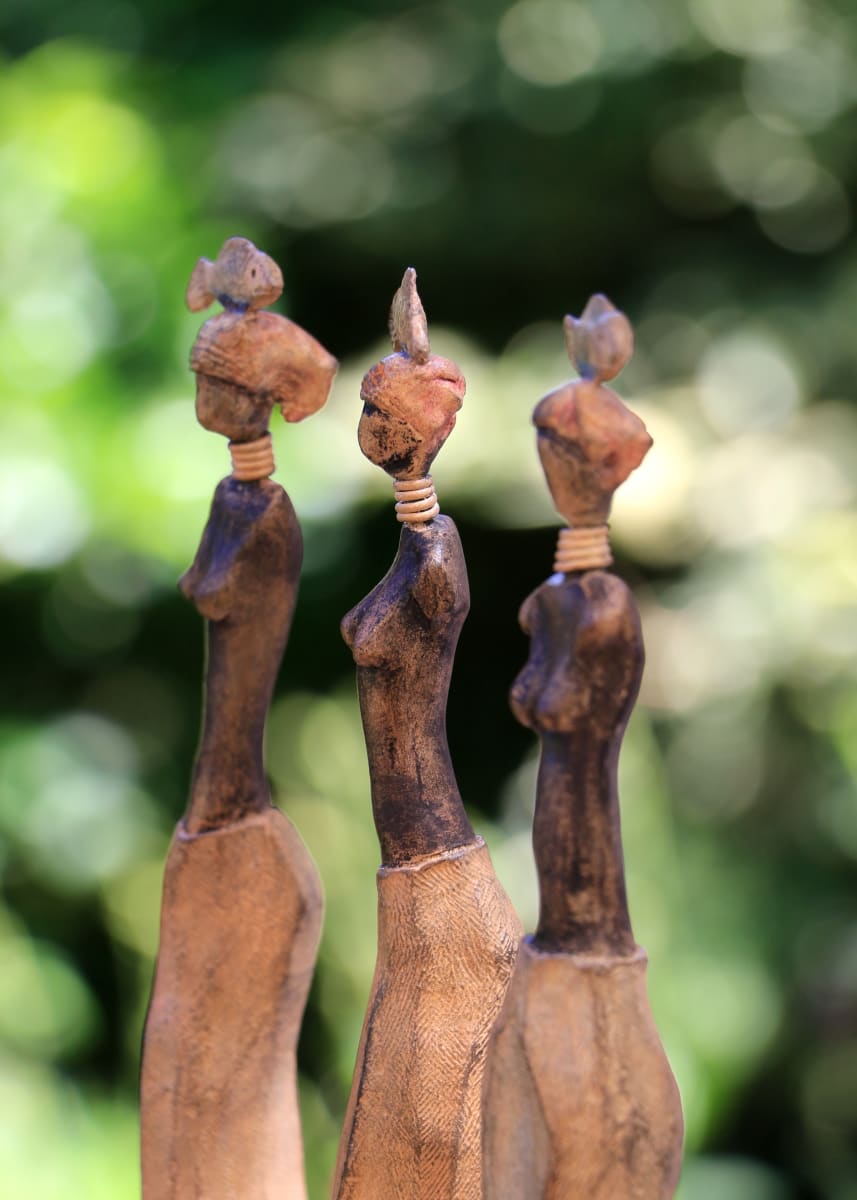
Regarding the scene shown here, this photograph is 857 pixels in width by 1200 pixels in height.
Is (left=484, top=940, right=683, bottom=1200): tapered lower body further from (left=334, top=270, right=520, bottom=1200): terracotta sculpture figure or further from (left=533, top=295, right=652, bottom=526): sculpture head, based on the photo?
(left=533, top=295, right=652, bottom=526): sculpture head

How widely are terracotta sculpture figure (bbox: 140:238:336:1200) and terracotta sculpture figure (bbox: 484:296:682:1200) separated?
24 cm

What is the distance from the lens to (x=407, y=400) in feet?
2.53

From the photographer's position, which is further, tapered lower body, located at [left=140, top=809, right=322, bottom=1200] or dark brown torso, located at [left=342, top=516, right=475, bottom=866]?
tapered lower body, located at [left=140, top=809, right=322, bottom=1200]

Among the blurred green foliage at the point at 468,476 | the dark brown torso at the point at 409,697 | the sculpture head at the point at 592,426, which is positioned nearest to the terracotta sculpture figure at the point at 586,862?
the sculpture head at the point at 592,426

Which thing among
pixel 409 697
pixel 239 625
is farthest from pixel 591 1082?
pixel 239 625

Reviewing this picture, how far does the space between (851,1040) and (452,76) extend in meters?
1.72

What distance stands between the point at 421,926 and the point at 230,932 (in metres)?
0.15

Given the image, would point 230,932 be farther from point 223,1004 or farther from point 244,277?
point 244,277

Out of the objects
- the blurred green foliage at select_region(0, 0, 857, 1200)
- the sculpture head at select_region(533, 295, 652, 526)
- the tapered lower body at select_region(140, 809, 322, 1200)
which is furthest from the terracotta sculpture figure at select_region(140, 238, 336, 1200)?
the blurred green foliage at select_region(0, 0, 857, 1200)

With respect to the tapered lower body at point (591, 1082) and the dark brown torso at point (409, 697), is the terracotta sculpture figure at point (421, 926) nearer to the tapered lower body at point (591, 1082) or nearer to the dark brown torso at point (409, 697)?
the dark brown torso at point (409, 697)

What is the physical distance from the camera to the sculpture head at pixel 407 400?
770 millimetres

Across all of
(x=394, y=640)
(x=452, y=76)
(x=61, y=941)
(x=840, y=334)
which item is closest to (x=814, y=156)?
(x=840, y=334)

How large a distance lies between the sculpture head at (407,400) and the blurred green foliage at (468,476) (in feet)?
3.85

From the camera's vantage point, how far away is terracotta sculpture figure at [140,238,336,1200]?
2.93 ft
